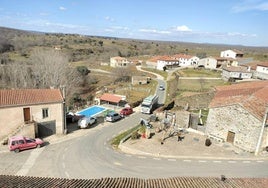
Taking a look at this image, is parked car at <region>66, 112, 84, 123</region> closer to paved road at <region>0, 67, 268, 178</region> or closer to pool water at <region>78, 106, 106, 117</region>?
pool water at <region>78, 106, 106, 117</region>

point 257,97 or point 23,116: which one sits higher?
point 257,97

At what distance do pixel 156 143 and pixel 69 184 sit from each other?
1578 cm

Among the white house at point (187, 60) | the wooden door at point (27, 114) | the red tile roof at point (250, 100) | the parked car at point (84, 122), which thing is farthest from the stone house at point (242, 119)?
the white house at point (187, 60)

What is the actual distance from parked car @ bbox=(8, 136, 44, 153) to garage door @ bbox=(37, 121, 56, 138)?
2.74 metres

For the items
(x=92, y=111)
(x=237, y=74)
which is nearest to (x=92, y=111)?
(x=92, y=111)

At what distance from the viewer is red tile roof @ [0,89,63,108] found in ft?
87.2

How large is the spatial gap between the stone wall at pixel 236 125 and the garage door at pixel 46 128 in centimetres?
1955

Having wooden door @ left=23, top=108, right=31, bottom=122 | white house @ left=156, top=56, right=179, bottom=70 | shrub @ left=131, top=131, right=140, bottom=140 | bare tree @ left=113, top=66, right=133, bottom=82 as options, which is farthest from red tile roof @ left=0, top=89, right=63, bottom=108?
white house @ left=156, top=56, right=179, bottom=70

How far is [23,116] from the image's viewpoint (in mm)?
27297

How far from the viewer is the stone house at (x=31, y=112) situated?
86.5 ft

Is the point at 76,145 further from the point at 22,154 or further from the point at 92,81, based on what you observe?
the point at 92,81

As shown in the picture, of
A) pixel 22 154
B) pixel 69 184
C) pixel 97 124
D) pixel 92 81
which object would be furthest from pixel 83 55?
pixel 69 184

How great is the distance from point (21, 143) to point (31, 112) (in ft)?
13.5

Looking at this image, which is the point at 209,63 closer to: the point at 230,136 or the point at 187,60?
the point at 187,60
